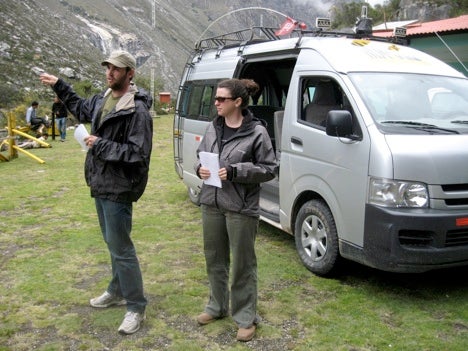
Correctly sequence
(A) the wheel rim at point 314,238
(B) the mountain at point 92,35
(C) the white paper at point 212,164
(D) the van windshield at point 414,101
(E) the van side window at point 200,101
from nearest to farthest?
1. (C) the white paper at point 212,164
2. (D) the van windshield at point 414,101
3. (A) the wheel rim at point 314,238
4. (E) the van side window at point 200,101
5. (B) the mountain at point 92,35

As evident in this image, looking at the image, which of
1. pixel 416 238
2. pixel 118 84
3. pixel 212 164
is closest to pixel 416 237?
pixel 416 238

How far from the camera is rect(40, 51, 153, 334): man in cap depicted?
11.6ft

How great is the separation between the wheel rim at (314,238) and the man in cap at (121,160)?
74.9 inches

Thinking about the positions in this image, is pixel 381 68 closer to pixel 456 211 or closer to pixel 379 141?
pixel 379 141

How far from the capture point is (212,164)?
138 inches

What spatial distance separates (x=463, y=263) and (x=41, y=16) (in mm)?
63909

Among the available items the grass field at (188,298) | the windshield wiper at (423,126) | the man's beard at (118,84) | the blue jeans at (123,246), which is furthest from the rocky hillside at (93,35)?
the blue jeans at (123,246)

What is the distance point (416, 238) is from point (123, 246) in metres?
2.35

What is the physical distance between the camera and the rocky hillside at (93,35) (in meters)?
40.7

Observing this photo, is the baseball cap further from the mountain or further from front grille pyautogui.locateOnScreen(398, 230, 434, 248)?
the mountain

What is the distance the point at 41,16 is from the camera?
2336 inches

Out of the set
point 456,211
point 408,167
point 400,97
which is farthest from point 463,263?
point 400,97

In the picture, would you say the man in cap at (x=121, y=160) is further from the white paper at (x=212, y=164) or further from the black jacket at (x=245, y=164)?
the black jacket at (x=245, y=164)

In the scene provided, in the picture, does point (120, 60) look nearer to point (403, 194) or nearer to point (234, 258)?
point (234, 258)
